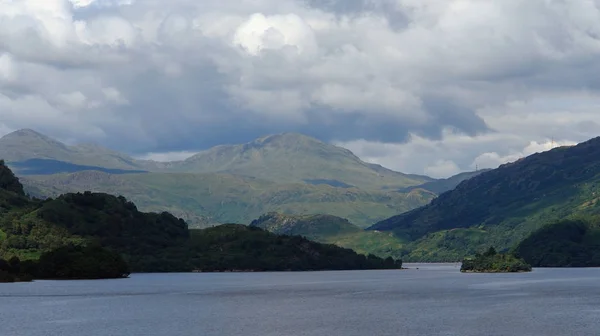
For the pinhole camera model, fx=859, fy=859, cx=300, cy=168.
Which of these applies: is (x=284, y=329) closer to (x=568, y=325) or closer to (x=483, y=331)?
(x=483, y=331)

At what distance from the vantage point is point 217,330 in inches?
7594

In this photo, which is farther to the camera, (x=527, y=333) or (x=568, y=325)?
(x=568, y=325)

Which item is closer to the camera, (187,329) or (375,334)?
(375,334)

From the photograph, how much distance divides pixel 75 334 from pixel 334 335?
54820mm

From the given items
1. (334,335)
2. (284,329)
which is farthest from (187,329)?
(334,335)

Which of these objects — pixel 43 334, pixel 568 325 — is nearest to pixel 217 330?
pixel 43 334

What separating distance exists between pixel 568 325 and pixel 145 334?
95.1m

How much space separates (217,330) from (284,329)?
15.1 metres

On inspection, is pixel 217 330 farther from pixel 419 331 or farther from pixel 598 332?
pixel 598 332

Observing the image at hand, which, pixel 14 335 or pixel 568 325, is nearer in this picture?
pixel 14 335

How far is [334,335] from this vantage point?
18175 cm

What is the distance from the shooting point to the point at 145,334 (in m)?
184

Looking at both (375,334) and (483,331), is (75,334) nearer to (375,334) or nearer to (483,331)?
(375,334)

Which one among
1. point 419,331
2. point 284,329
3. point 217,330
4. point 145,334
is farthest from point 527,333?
point 145,334
